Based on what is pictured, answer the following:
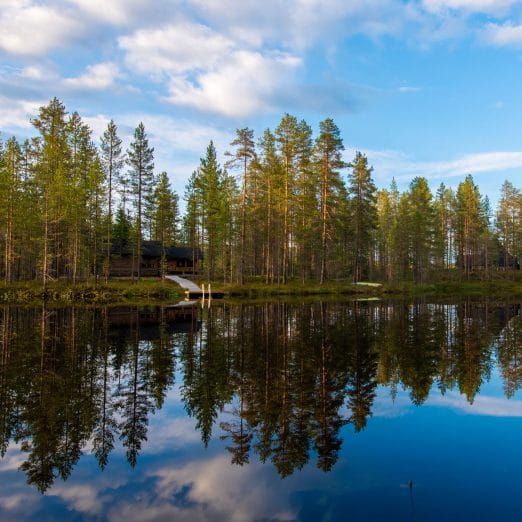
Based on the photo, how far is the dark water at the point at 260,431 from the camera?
231 inches

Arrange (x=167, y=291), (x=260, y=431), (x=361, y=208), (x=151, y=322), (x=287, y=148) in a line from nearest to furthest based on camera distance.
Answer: (x=260, y=431), (x=151, y=322), (x=167, y=291), (x=287, y=148), (x=361, y=208)

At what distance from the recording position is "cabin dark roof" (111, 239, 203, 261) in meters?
61.9

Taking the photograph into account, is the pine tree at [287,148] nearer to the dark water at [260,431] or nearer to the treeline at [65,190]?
the treeline at [65,190]

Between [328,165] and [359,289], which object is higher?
[328,165]

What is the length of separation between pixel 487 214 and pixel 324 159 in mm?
52838

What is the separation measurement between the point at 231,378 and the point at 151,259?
5803 centimetres

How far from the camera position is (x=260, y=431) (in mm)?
8219

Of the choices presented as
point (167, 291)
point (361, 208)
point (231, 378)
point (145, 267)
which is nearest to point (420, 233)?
point (361, 208)

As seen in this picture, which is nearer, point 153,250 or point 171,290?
point 171,290

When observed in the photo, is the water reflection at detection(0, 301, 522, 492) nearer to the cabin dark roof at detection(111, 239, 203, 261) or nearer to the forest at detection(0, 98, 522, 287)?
the forest at detection(0, 98, 522, 287)

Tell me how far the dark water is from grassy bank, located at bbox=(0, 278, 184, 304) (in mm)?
23543

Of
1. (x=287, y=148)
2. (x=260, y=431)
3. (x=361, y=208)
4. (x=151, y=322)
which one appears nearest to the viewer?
(x=260, y=431)

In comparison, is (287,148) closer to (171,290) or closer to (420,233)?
(171,290)

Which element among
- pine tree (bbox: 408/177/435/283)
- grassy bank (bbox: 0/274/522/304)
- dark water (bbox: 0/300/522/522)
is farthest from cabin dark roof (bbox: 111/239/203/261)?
dark water (bbox: 0/300/522/522)
